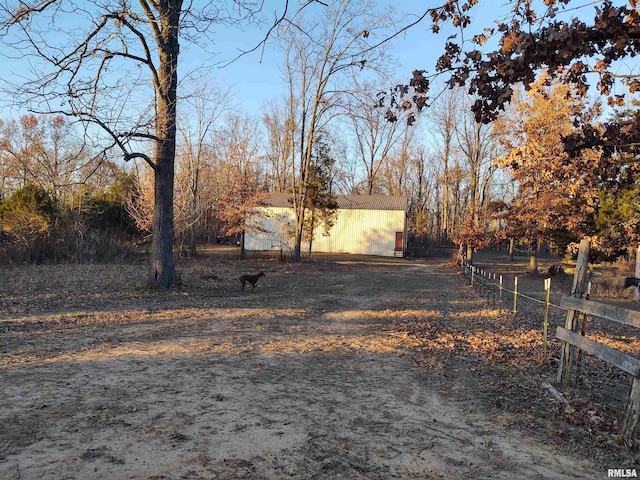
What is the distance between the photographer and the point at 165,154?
41.3 feet

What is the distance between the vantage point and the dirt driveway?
3465 millimetres

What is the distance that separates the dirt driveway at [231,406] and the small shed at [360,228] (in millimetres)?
29511

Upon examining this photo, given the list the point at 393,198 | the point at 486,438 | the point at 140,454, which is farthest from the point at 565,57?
the point at 393,198

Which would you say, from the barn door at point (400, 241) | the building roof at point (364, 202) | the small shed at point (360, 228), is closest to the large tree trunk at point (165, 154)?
the small shed at point (360, 228)

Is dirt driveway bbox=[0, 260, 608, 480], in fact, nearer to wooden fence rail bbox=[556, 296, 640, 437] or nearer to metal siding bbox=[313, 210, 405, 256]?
wooden fence rail bbox=[556, 296, 640, 437]

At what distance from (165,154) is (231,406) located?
31.2 feet

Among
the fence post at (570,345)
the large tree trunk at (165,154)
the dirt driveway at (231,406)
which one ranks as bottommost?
the dirt driveway at (231,406)

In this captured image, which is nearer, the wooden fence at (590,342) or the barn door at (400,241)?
the wooden fence at (590,342)

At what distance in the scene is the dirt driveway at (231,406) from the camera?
3.46 metres

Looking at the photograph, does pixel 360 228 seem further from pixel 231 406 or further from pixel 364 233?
pixel 231 406

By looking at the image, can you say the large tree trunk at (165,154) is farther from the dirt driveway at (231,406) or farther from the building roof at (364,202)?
the building roof at (364,202)

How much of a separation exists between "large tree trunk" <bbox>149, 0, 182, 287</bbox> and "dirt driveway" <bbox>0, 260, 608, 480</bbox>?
3.16 metres

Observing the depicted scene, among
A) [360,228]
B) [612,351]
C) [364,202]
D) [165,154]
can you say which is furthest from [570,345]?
[364,202]

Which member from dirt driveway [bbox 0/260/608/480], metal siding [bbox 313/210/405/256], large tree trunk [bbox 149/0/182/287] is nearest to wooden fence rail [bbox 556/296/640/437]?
dirt driveway [bbox 0/260/608/480]
